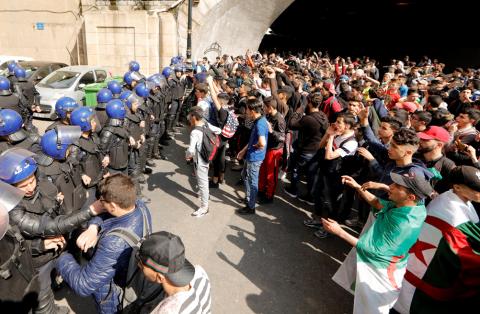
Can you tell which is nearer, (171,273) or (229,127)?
(171,273)

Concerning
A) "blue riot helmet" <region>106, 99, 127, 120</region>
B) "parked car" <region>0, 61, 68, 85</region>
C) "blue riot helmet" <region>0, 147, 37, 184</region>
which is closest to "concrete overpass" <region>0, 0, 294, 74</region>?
"parked car" <region>0, 61, 68, 85</region>

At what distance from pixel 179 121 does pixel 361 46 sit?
3121 cm

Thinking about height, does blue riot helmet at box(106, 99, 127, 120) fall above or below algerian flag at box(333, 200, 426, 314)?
above

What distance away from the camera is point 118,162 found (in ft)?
17.3

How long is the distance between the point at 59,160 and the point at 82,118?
100 cm

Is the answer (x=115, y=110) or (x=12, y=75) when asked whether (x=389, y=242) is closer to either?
(x=115, y=110)

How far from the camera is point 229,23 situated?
22062mm

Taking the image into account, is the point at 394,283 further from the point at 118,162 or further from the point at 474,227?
the point at 118,162

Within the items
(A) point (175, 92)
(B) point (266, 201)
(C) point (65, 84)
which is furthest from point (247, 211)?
(C) point (65, 84)

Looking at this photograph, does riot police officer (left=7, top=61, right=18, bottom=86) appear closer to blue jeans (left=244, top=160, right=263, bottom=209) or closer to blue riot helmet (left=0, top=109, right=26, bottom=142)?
blue riot helmet (left=0, top=109, right=26, bottom=142)

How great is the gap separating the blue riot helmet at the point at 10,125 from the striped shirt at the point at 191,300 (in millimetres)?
4080

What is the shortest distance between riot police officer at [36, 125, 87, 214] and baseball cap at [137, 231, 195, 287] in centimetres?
228

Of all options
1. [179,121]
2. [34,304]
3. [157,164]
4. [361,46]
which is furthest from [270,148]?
[361,46]

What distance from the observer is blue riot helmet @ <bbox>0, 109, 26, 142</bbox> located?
4375mm
